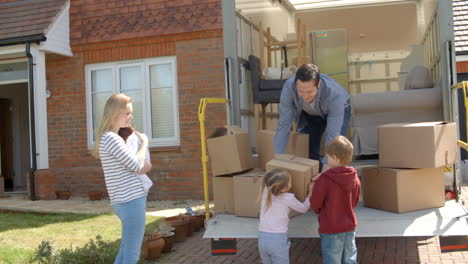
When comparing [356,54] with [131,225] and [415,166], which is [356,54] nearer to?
[415,166]

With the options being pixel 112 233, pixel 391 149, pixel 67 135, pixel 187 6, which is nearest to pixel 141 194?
pixel 391 149

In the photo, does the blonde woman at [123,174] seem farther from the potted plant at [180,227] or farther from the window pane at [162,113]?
the window pane at [162,113]

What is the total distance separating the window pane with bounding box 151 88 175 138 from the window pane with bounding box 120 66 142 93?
1.25 ft

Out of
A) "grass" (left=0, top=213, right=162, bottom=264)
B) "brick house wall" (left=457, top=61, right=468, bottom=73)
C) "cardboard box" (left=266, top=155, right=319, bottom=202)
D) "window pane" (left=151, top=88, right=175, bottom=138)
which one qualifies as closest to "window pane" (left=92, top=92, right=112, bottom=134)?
"window pane" (left=151, top=88, right=175, bottom=138)

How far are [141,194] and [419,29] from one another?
6522mm

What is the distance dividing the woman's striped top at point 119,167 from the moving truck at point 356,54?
3.42 feet

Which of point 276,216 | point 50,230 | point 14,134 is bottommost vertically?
point 50,230

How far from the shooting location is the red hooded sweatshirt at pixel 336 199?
4148 mm

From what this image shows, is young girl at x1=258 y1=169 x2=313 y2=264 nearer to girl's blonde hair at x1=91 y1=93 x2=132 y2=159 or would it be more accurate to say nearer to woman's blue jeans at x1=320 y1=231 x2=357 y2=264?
woman's blue jeans at x1=320 y1=231 x2=357 y2=264

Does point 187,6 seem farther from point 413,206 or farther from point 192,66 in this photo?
point 413,206

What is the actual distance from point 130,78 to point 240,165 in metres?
6.14

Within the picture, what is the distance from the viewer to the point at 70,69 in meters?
11.1

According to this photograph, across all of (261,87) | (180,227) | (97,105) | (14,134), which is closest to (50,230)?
(180,227)

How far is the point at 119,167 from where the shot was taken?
399 cm
